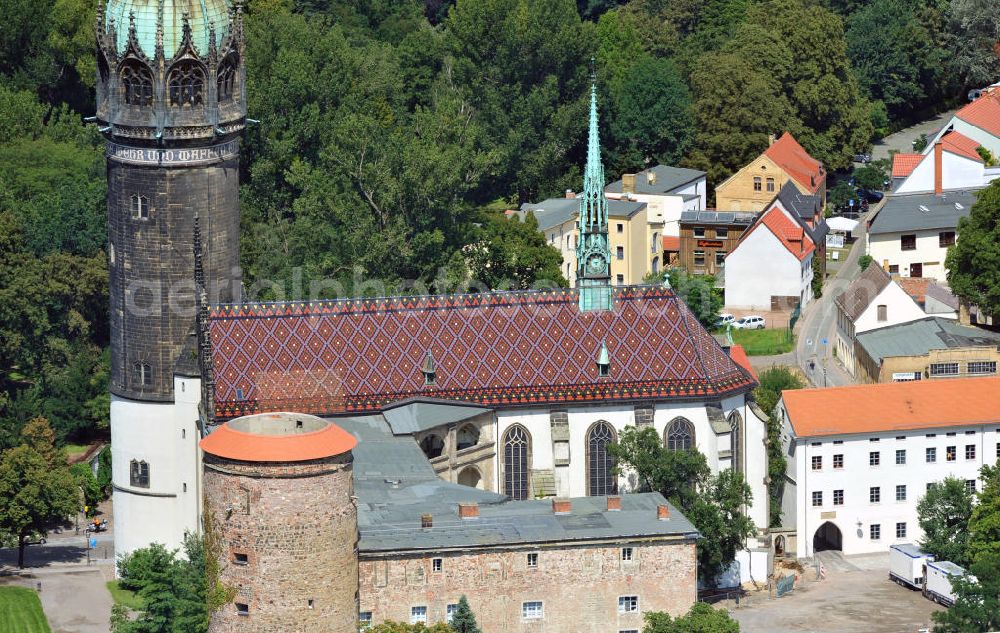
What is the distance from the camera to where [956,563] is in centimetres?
13362

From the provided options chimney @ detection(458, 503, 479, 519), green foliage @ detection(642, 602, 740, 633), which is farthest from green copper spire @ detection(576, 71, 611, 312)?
green foliage @ detection(642, 602, 740, 633)

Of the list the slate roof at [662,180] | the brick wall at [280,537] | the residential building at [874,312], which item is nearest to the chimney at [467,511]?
the brick wall at [280,537]

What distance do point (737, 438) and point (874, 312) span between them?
1427 inches

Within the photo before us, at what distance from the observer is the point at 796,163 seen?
196250 millimetres

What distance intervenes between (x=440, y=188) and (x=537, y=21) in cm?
3988

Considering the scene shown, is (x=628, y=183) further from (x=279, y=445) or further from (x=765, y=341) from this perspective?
(x=279, y=445)

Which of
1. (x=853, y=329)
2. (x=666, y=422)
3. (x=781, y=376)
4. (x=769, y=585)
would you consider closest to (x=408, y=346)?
(x=666, y=422)

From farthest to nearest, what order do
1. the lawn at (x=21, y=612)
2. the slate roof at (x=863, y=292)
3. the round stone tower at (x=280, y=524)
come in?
the slate roof at (x=863, y=292), the lawn at (x=21, y=612), the round stone tower at (x=280, y=524)

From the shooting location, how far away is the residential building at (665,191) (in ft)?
625

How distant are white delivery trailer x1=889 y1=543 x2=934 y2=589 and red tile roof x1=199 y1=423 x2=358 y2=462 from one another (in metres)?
36.7

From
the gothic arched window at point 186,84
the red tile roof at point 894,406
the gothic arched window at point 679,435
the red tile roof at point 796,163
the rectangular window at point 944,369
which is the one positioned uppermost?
the red tile roof at point 796,163

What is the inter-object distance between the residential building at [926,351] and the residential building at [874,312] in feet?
3.68

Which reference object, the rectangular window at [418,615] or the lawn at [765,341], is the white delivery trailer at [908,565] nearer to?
the rectangular window at [418,615]

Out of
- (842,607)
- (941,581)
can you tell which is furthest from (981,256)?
(842,607)
